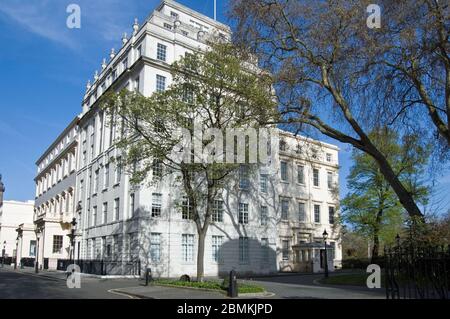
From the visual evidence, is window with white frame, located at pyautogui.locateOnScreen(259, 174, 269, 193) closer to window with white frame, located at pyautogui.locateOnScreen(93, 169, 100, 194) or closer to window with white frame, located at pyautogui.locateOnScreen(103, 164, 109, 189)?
window with white frame, located at pyautogui.locateOnScreen(103, 164, 109, 189)

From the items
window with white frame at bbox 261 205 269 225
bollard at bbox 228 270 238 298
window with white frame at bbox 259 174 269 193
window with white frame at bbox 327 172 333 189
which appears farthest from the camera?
window with white frame at bbox 327 172 333 189

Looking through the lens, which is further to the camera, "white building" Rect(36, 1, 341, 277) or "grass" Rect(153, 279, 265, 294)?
"white building" Rect(36, 1, 341, 277)

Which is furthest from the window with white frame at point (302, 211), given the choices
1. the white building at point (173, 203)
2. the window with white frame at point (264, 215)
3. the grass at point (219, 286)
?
the grass at point (219, 286)

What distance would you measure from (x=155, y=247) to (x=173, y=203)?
3824mm

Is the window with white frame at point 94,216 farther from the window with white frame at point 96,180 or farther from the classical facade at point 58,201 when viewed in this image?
the classical facade at point 58,201

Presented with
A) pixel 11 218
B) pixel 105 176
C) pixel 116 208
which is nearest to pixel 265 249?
pixel 116 208

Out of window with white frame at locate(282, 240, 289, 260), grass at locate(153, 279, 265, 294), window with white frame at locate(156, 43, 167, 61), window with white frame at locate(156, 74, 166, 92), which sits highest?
window with white frame at locate(156, 43, 167, 61)

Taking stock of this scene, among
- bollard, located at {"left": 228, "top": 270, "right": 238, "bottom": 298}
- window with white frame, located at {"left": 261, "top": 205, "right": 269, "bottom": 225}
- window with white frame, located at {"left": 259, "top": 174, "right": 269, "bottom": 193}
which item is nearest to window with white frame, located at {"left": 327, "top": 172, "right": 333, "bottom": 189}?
window with white frame, located at {"left": 259, "top": 174, "right": 269, "bottom": 193}

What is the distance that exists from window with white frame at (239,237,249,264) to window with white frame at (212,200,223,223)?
10.4 feet

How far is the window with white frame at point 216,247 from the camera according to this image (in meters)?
41.5

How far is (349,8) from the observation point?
19.7 metres

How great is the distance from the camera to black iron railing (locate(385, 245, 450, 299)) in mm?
10734

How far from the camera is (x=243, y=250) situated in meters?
44.3

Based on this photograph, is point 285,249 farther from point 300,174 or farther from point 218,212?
point 218,212
